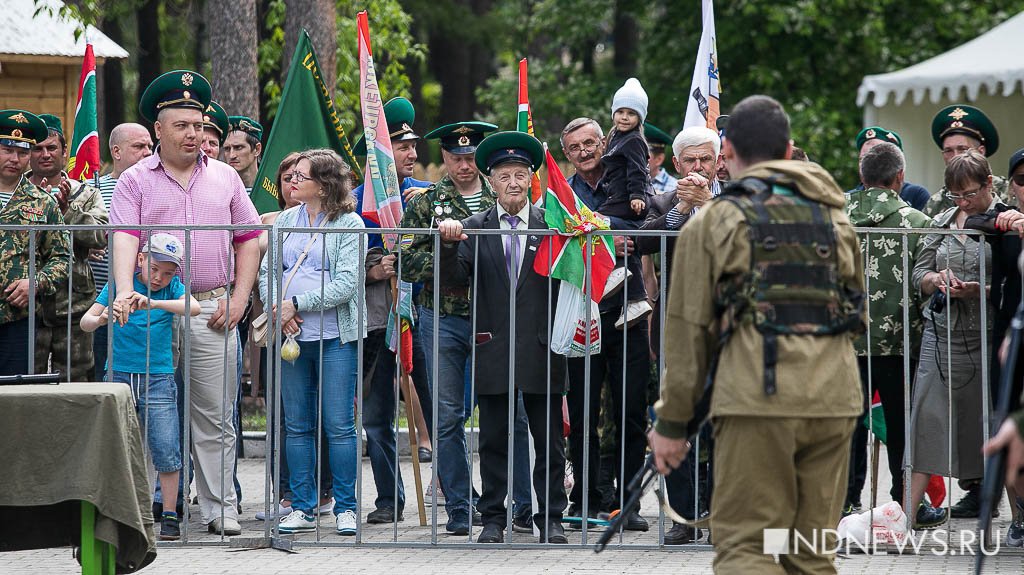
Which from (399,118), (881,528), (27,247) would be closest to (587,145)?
(399,118)

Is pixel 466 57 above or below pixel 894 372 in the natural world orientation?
above

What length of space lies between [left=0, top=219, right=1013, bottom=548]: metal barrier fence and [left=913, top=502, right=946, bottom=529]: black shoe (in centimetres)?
35

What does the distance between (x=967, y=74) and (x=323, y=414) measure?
944cm

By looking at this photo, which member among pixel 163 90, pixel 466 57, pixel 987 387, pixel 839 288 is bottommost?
pixel 987 387

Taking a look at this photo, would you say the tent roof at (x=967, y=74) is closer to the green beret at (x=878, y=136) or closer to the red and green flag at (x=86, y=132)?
the green beret at (x=878, y=136)

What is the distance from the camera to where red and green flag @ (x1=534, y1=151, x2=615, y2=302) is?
7.15 metres

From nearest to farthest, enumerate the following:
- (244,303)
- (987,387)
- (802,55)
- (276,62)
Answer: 1. (987,387)
2. (244,303)
3. (276,62)
4. (802,55)

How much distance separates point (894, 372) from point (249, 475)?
15.4 ft

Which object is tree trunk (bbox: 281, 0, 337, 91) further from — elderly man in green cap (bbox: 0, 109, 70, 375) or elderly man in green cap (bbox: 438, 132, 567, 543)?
elderly man in green cap (bbox: 438, 132, 567, 543)

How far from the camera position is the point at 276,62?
17.8m

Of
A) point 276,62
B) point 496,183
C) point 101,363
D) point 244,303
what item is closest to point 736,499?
point 496,183

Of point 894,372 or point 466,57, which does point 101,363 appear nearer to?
point 894,372

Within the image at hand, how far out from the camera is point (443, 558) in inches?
283

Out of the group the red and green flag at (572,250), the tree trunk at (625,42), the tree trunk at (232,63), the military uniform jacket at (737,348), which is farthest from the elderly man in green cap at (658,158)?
the tree trunk at (625,42)
